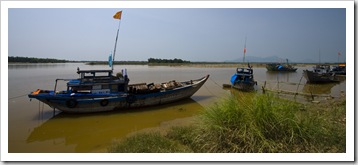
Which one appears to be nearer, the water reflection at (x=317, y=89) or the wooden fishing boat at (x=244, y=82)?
the wooden fishing boat at (x=244, y=82)

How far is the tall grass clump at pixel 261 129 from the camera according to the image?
13.1 ft

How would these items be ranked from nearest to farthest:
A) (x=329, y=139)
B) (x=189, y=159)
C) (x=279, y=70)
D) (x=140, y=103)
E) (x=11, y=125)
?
(x=189, y=159) < (x=329, y=139) < (x=11, y=125) < (x=140, y=103) < (x=279, y=70)

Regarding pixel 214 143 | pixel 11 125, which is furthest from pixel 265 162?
pixel 11 125

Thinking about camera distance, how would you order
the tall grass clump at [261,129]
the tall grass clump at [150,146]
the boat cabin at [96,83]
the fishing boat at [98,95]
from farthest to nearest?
1. the boat cabin at [96,83]
2. the fishing boat at [98,95]
3. the tall grass clump at [150,146]
4. the tall grass clump at [261,129]

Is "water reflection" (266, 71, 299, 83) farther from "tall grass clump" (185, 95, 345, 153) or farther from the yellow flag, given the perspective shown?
"tall grass clump" (185, 95, 345, 153)

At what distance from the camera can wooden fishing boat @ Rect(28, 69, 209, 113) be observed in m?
9.66

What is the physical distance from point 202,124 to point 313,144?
2.43m

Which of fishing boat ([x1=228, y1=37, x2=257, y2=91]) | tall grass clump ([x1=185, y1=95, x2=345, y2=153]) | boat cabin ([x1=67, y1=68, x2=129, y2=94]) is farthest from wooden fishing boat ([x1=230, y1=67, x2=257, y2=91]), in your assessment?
tall grass clump ([x1=185, y1=95, x2=345, y2=153])

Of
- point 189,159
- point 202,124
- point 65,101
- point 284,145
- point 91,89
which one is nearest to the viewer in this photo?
point 189,159

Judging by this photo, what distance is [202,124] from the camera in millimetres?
5008

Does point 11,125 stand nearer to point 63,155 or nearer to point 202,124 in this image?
point 63,155

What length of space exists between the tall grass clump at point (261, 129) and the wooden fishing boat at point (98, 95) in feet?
22.3

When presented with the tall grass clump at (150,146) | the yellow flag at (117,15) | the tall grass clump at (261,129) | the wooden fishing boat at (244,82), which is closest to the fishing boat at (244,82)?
the wooden fishing boat at (244,82)

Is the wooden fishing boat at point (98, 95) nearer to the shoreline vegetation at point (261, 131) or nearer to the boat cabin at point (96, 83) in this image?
the boat cabin at point (96, 83)
